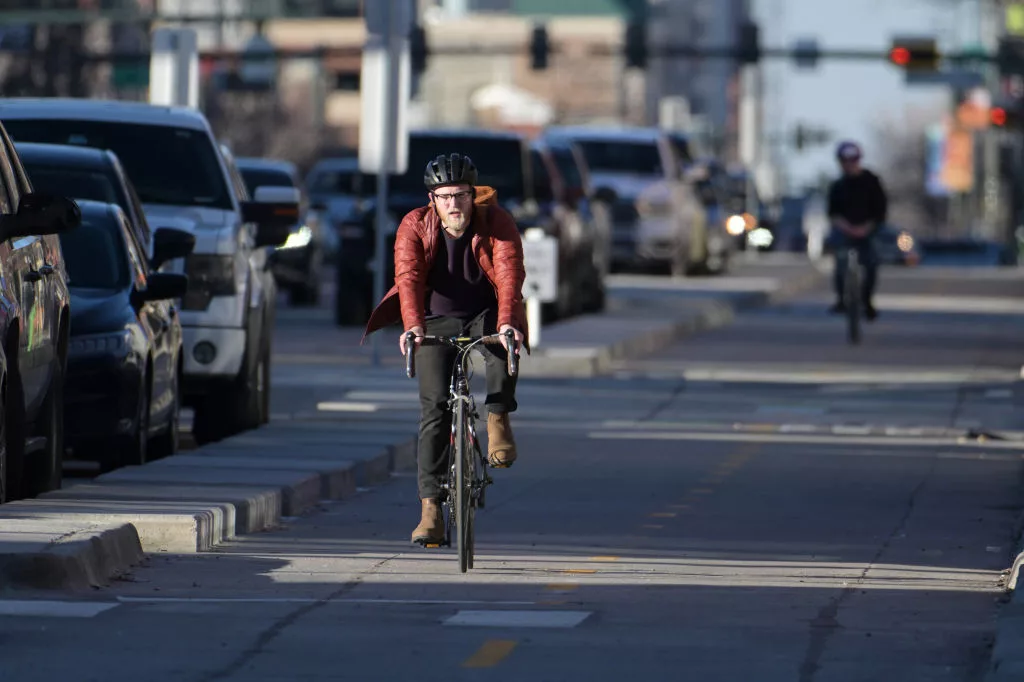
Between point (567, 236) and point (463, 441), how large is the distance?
66.8 ft

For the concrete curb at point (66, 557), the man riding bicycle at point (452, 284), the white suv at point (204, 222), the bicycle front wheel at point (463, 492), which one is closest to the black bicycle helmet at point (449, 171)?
the man riding bicycle at point (452, 284)

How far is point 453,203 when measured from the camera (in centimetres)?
1251

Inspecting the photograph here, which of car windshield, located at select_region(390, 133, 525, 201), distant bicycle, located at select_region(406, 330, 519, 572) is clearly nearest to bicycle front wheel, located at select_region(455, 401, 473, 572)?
distant bicycle, located at select_region(406, 330, 519, 572)

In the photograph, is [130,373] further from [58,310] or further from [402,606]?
[402,606]

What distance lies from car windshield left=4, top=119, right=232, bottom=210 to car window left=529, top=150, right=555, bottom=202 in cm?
1195

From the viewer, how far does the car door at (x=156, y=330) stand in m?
16.2

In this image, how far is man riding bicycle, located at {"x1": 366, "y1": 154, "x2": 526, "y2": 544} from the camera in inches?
490

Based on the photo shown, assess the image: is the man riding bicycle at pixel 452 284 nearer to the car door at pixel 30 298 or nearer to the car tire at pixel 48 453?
the car door at pixel 30 298

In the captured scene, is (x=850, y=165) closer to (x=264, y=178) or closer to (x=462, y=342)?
(x=264, y=178)

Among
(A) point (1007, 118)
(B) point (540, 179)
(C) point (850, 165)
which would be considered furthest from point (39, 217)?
(A) point (1007, 118)

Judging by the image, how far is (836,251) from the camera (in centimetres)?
2947

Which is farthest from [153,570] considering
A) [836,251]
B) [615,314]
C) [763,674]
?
[615,314]

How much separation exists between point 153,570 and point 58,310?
2.40 metres

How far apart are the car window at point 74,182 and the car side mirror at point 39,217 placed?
391cm
